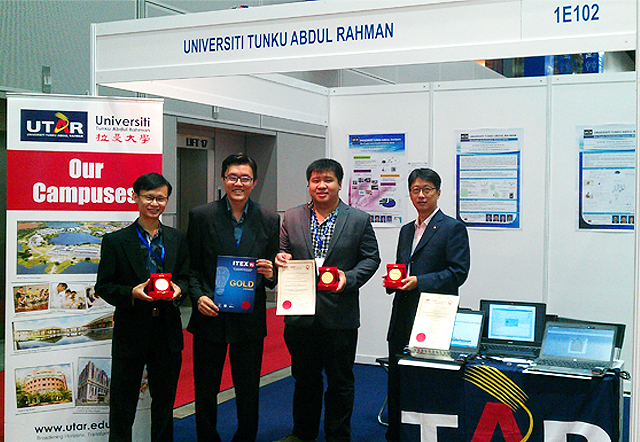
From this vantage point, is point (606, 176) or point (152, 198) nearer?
point (152, 198)

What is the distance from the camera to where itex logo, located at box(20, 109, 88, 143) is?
11.3 ft

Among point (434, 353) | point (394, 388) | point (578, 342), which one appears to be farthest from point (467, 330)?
point (394, 388)

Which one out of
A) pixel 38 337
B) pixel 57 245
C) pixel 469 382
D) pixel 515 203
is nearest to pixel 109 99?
pixel 57 245

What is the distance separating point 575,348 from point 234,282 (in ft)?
5.60

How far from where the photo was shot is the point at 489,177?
205 inches

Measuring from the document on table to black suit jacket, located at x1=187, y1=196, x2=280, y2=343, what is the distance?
860 millimetres

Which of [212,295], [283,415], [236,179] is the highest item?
[236,179]

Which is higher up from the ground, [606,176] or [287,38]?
[287,38]

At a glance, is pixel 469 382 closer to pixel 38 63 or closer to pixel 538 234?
pixel 538 234

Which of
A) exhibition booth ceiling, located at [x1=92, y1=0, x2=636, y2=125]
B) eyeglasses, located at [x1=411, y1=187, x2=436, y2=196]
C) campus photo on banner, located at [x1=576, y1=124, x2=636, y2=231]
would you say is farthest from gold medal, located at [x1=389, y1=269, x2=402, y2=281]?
campus photo on banner, located at [x1=576, y1=124, x2=636, y2=231]

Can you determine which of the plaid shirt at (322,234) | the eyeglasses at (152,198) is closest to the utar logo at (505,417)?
the plaid shirt at (322,234)

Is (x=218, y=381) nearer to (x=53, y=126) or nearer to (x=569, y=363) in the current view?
(x=53, y=126)

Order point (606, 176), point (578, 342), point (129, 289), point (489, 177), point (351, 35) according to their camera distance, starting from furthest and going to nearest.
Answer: point (489, 177), point (606, 176), point (129, 289), point (578, 342), point (351, 35)

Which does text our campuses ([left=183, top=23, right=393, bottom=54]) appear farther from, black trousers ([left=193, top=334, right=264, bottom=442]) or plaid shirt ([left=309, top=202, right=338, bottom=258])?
black trousers ([left=193, top=334, right=264, bottom=442])
